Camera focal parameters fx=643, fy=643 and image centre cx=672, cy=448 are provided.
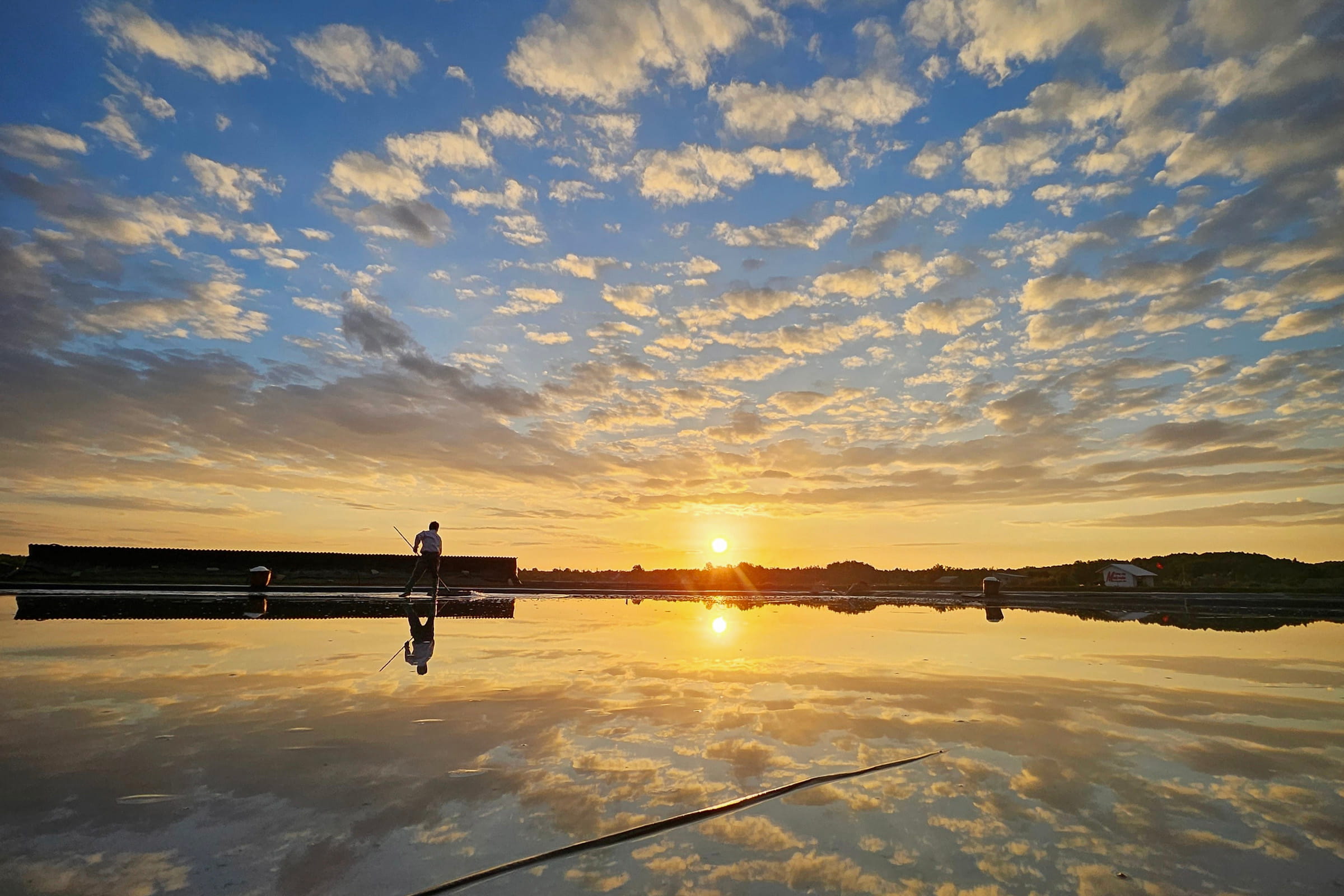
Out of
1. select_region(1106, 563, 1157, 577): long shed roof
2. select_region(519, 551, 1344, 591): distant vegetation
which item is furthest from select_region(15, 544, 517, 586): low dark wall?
select_region(1106, 563, 1157, 577): long shed roof

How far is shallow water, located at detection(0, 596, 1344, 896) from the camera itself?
3135mm

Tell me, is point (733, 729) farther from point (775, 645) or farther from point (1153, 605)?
point (1153, 605)

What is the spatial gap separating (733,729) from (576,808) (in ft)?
7.56

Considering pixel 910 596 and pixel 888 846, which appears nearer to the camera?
pixel 888 846

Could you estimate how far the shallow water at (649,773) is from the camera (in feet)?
10.3

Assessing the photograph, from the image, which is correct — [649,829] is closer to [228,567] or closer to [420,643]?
[420,643]

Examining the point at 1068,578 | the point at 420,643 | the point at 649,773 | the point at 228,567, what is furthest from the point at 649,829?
the point at 1068,578

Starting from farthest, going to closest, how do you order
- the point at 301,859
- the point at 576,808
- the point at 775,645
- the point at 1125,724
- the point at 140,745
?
the point at 775,645
the point at 1125,724
the point at 140,745
the point at 576,808
the point at 301,859

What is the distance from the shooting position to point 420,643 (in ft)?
36.8

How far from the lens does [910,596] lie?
36500mm

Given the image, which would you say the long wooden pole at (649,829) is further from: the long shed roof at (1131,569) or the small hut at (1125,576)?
the long shed roof at (1131,569)

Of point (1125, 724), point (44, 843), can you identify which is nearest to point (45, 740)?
point (44, 843)

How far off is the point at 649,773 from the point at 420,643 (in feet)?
26.1

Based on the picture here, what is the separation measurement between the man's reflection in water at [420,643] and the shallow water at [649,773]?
0.24 m
